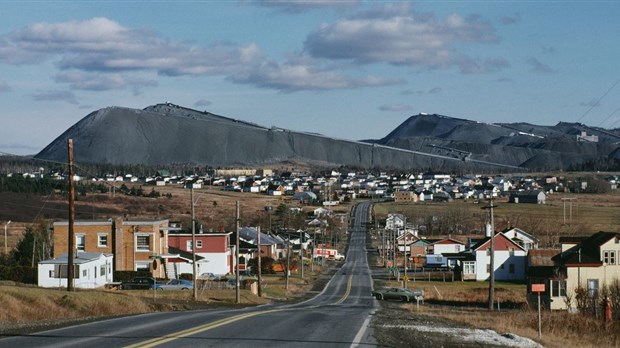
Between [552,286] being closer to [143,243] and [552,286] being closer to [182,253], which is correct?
[143,243]

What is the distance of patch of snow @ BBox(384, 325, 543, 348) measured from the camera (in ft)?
89.6

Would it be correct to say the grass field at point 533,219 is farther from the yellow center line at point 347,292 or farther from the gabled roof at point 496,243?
the yellow center line at point 347,292

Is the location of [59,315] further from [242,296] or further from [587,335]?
[242,296]

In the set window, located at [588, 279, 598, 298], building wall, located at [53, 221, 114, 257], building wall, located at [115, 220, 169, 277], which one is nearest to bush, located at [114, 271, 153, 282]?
building wall, located at [115, 220, 169, 277]

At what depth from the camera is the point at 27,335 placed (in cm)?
2272

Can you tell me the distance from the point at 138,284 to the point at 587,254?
108 feet

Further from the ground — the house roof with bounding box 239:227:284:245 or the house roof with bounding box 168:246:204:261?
the house roof with bounding box 239:227:284:245

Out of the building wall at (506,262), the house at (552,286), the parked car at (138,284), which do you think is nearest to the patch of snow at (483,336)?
the house at (552,286)

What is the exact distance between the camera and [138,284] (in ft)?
243

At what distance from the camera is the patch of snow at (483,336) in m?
27.3

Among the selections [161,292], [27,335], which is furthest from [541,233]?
[27,335]

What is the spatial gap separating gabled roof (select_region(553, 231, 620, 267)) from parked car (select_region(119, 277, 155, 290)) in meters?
29.8

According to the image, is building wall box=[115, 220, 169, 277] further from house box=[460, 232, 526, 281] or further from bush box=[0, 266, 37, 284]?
house box=[460, 232, 526, 281]

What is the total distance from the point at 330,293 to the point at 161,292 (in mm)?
19427
